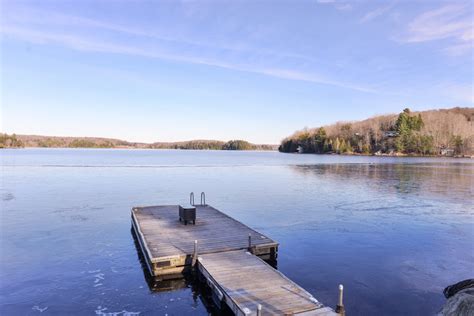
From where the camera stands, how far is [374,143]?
12600 centimetres

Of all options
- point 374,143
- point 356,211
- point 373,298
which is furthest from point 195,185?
Answer: point 374,143

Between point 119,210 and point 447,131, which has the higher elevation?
point 447,131

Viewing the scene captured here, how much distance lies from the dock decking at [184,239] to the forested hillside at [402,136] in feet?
371

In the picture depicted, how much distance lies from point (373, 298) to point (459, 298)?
229cm

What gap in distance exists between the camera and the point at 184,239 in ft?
41.7

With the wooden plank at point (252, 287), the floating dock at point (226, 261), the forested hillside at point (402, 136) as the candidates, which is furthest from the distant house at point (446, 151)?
the wooden plank at point (252, 287)

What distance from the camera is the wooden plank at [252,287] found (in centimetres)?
742

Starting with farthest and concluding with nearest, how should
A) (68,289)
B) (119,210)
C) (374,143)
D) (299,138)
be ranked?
1. (299,138)
2. (374,143)
3. (119,210)
4. (68,289)

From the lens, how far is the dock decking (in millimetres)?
10945

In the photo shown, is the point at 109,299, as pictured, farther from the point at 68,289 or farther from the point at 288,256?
the point at 288,256

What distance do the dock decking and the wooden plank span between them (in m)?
0.81

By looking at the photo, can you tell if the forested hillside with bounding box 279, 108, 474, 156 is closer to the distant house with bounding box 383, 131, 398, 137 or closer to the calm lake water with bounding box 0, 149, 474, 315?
the distant house with bounding box 383, 131, 398, 137

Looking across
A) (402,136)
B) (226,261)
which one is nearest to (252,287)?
(226,261)

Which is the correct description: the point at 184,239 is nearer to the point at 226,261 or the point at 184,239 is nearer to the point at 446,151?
the point at 226,261
